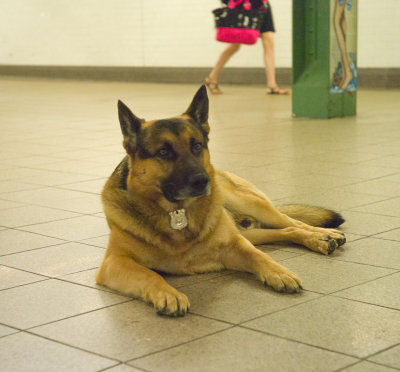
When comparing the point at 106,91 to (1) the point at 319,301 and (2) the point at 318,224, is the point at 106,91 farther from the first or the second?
(1) the point at 319,301

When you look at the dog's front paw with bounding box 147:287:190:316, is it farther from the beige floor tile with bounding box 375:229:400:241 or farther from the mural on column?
the mural on column

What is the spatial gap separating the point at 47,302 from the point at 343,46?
7.95 meters

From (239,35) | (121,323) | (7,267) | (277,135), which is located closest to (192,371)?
(121,323)

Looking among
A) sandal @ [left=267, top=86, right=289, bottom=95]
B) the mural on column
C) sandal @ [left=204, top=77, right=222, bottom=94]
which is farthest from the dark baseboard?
the mural on column

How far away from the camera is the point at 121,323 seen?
3074mm

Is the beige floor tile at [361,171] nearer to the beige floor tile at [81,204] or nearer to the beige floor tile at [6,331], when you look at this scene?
the beige floor tile at [81,204]

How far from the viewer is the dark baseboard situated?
15.6 metres

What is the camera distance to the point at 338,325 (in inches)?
116

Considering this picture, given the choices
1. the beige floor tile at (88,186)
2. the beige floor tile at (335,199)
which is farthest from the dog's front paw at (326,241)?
the beige floor tile at (88,186)

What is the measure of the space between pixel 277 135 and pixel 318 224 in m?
4.63

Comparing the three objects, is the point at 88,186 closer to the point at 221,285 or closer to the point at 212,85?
the point at 221,285

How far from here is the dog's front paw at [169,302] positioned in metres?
3.13

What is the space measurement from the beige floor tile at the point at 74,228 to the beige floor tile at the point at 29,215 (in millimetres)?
114

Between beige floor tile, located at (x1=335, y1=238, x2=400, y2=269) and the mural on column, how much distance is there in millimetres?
6419
